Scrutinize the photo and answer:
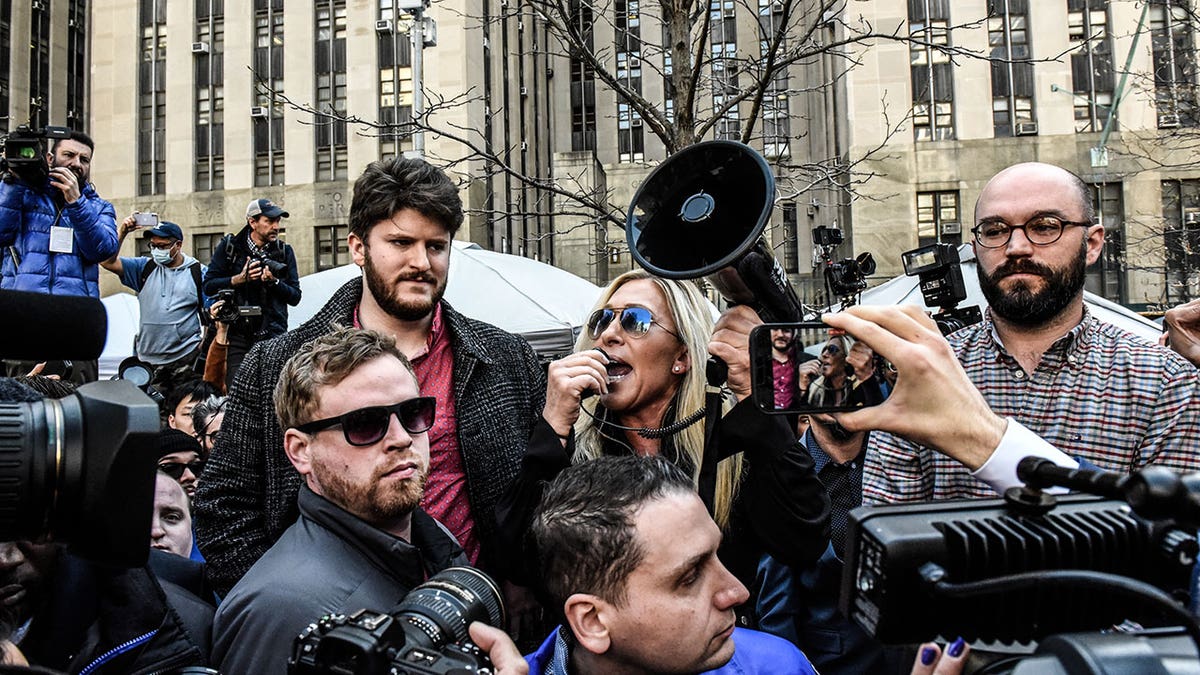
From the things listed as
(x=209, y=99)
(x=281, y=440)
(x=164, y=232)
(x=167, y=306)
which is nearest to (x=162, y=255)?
(x=164, y=232)

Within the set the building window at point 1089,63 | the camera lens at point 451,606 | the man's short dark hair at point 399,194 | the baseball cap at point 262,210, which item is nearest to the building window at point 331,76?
the building window at point 1089,63

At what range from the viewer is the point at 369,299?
3.44m

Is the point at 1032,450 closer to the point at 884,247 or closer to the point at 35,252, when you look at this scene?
the point at 35,252

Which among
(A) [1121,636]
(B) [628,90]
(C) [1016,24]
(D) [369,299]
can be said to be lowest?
(A) [1121,636]

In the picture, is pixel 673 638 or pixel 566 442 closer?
pixel 673 638

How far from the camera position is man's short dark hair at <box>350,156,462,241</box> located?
130 inches

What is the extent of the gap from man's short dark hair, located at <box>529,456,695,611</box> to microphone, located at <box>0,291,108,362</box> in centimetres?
134

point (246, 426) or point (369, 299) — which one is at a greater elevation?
point (369, 299)

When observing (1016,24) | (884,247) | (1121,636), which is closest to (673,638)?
(1121,636)

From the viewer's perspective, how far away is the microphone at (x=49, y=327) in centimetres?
112

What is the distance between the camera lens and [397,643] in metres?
1.58

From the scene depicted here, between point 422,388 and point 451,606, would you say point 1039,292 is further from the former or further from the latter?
point 422,388

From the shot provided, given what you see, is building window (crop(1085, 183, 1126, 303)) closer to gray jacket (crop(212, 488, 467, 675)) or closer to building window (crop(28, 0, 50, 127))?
gray jacket (crop(212, 488, 467, 675))

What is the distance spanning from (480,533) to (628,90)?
3.76 metres
